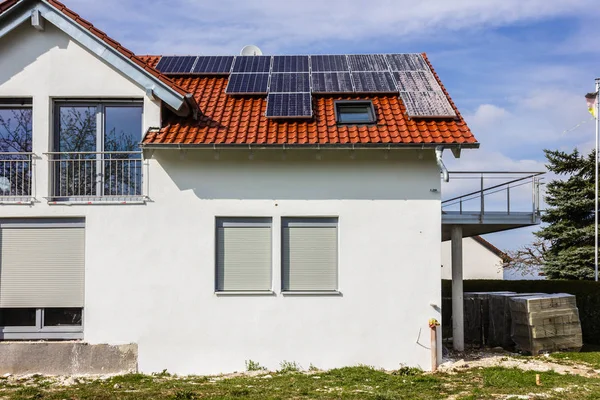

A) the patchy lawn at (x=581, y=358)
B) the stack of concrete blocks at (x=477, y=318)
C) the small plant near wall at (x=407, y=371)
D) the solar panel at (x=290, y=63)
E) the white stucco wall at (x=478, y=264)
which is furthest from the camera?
the white stucco wall at (x=478, y=264)

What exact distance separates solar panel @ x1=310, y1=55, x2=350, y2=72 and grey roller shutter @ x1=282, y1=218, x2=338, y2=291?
4113 mm

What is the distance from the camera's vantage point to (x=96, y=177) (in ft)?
39.4

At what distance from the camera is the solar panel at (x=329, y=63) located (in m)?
14.6

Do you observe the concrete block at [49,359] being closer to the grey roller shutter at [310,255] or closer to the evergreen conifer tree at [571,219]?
the grey roller shutter at [310,255]

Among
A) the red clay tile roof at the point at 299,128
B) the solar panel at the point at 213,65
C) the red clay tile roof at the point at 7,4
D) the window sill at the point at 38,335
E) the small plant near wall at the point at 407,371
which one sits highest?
the red clay tile roof at the point at 7,4

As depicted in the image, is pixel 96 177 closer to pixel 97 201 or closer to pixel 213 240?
pixel 97 201

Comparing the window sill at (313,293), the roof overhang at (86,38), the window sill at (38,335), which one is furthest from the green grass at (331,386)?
the roof overhang at (86,38)

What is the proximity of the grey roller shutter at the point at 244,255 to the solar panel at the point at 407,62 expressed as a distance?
5.18m

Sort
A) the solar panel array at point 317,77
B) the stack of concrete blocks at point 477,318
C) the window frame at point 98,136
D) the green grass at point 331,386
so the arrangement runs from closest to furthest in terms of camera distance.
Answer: the green grass at point 331,386, the window frame at point 98,136, the solar panel array at point 317,77, the stack of concrete blocks at point 477,318

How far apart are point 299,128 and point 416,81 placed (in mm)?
3169

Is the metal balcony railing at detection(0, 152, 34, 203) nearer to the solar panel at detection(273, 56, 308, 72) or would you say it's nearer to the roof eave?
the roof eave

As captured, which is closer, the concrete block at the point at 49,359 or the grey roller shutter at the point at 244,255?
the concrete block at the point at 49,359

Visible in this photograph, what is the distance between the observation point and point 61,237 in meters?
11.9

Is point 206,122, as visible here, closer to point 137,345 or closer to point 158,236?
point 158,236
